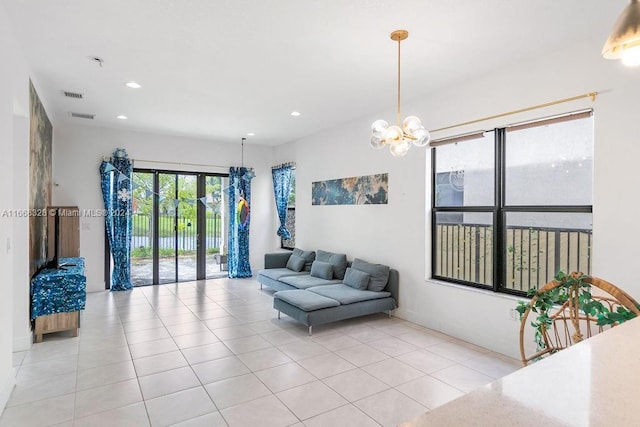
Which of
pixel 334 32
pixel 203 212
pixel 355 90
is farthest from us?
pixel 203 212

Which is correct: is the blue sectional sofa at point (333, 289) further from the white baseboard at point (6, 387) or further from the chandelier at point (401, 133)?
the white baseboard at point (6, 387)

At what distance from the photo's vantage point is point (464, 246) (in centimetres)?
433

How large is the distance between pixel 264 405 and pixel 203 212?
18.1 feet

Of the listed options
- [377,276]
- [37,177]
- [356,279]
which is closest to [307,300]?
[356,279]

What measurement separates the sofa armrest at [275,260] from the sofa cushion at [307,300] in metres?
2.18

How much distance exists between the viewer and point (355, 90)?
4500 mm

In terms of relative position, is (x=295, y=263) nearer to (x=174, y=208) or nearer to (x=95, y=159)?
(x=174, y=208)

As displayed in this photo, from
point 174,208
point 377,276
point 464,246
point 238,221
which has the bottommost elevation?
point 377,276

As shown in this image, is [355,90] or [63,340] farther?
[355,90]

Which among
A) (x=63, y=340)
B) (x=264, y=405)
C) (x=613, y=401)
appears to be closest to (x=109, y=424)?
(x=264, y=405)

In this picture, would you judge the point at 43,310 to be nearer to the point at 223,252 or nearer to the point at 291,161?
the point at 223,252

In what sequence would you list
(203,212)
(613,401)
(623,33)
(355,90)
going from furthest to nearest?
(203,212) → (355,90) → (623,33) → (613,401)

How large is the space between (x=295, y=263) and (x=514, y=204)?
3.97 metres

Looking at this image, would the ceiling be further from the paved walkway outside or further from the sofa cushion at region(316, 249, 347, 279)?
the paved walkway outside
